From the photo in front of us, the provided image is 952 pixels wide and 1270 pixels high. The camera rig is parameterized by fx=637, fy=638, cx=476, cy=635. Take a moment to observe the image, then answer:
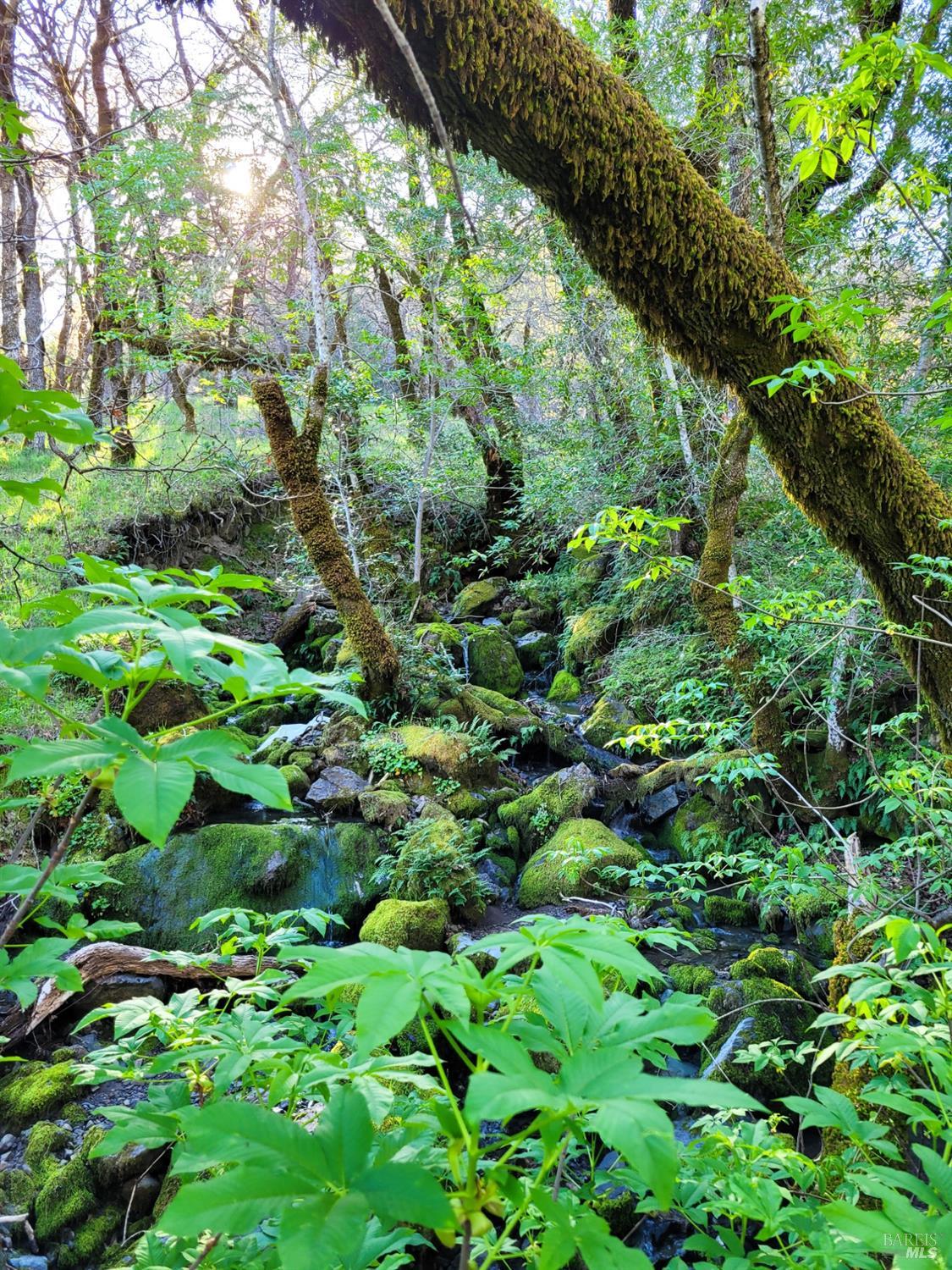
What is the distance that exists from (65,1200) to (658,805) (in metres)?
4.81

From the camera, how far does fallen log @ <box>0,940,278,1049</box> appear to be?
3.57m

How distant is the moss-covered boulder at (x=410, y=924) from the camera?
419cm

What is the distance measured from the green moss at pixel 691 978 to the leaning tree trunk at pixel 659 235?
1932 millimetres

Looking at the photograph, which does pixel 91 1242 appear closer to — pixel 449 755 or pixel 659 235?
pixel 449 755

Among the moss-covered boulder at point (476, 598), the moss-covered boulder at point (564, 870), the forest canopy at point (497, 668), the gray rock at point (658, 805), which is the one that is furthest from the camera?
the moss-covered boulder at point (476, 598)

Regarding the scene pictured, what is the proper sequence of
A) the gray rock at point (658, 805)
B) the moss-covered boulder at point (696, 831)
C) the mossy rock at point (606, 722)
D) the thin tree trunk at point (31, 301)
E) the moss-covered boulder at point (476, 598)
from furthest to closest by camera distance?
the moss-covered boulder at point (476, 598) → the thin tree trunk at point (31, 301) → the mossy rock at point (606, 722) → the gray rock at point (658, 805) → the moss-covered boulder at point (696, 831)

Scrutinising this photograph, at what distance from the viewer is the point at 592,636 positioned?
8539 mm

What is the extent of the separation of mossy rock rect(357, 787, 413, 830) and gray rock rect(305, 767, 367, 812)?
0.16 meters

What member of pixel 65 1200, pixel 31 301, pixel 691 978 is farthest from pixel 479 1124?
pixel 31 301

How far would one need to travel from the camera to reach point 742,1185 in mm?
1124

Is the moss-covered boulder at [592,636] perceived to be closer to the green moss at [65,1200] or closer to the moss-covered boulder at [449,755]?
the moss-covered boulder at [449,755]

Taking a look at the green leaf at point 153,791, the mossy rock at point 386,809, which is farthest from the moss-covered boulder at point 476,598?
the green leaf at point 153,791

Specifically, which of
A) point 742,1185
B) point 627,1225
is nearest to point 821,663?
point 627,1225

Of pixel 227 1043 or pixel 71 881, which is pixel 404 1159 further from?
pixel 71 881
